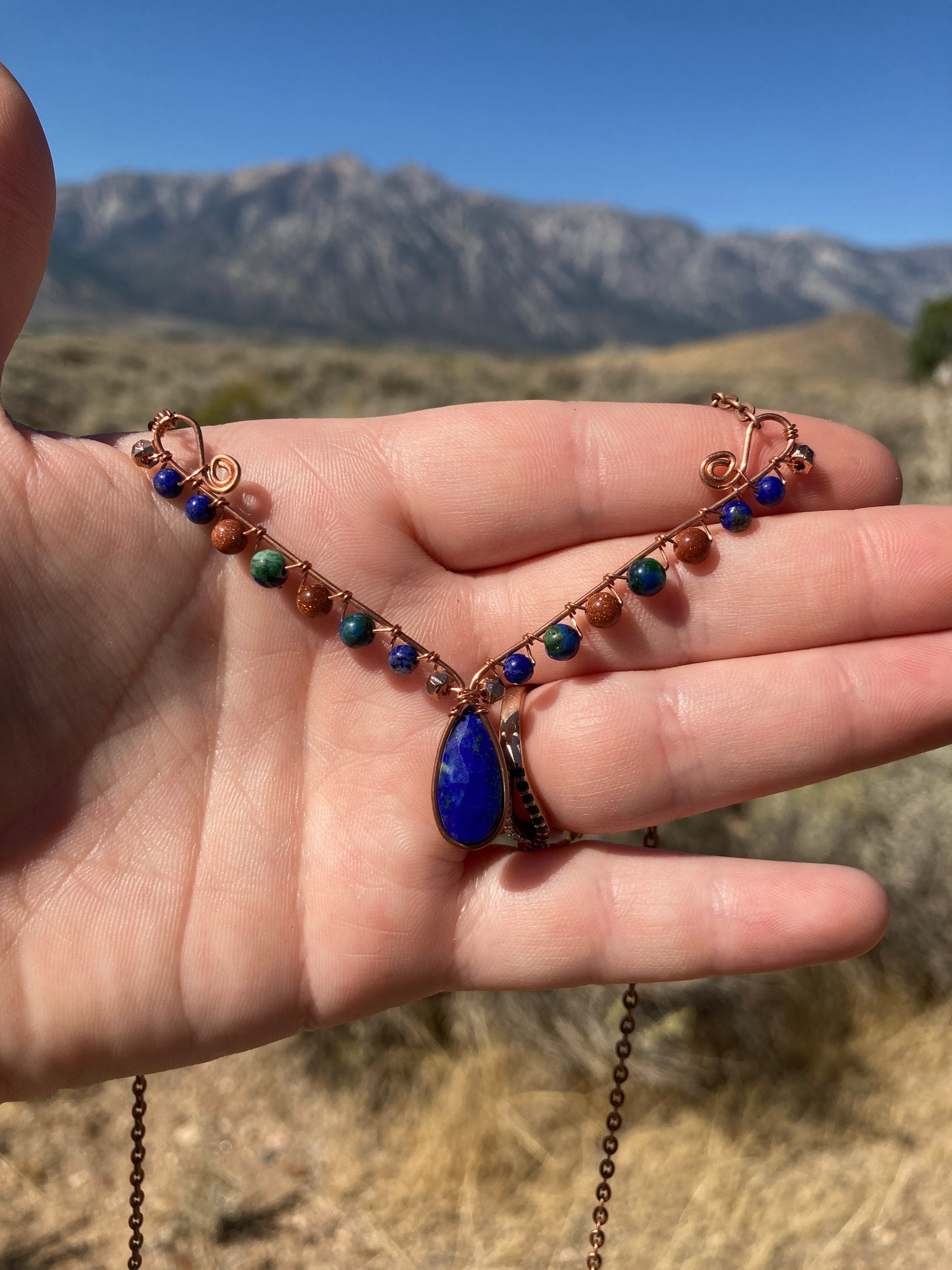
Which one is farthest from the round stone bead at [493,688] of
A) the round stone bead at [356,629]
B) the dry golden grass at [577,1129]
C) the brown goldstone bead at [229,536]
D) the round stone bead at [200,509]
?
the dry golden grass at [577,1129]

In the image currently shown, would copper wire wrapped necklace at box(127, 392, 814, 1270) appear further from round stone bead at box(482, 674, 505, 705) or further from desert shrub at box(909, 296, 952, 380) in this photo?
desert shrub at box(909, 296, 952, 380)

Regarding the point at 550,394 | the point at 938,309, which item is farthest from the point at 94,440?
the point at 938,309

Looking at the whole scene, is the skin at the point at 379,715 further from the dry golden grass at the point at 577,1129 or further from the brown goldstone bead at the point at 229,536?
the dry golden grass at the point at 577,1129

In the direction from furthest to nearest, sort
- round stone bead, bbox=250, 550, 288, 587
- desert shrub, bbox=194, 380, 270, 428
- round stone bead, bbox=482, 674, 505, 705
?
desert shrub, bbox=194, 380, 270, 428, round stone bead, bbox=482, 674, 505, 705, round stone bead, bbox=250, 550, 288, 587

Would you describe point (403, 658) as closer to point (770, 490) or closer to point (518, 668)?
point (518, 668)

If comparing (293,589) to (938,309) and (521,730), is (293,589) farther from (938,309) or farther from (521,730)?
(938,309)

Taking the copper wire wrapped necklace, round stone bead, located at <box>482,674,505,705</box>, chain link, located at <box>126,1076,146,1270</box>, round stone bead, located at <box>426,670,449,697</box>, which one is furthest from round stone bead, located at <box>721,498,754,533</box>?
chain link, located at <box>126,1076,146,1270</box>
